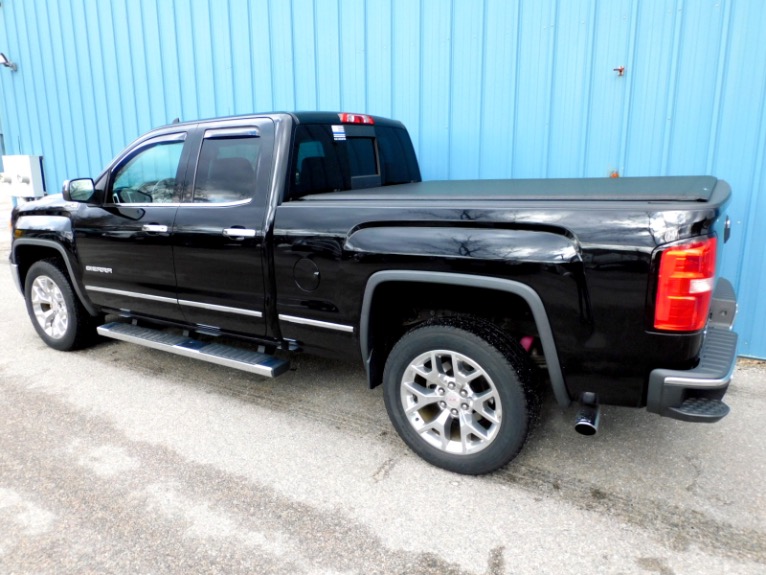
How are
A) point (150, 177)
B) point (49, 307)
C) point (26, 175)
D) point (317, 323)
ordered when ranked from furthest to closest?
point (26, 175)
point (49, 307)
point (150, 177)
point (317, 323)

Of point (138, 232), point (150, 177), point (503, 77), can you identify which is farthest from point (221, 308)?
point (503, 77)

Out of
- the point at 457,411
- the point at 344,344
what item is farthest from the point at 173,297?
the point at 457,411

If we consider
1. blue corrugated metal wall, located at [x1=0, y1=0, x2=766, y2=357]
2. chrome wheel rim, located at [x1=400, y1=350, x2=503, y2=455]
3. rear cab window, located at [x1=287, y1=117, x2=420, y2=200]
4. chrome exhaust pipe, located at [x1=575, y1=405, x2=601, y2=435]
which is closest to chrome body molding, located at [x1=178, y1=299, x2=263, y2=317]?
rear cab window, located at [x1=287, y1=117, x2=420, y2=200]

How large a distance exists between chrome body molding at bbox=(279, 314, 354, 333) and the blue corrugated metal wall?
272 centimetres

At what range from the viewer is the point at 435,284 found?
288cm

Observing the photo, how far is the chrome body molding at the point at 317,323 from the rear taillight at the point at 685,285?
1577mm

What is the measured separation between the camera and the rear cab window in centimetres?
346

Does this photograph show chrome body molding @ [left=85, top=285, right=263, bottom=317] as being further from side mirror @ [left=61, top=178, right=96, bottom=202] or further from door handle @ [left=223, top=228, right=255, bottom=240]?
side mirror @ [left=61, top=178, right=96, bottom=202]

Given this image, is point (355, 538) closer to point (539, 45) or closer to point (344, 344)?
point (344, 344)

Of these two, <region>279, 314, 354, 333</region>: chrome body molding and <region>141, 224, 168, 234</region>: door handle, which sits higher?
<region>141, 224, 168, 234</region>: door handle

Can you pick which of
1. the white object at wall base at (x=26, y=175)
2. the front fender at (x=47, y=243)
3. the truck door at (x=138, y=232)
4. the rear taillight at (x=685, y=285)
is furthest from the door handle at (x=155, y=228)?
the white object at wall base at (x=26, y=175)

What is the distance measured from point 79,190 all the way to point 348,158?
206cm

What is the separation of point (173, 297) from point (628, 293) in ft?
9.71

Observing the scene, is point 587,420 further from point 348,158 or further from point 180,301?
point 180,301
